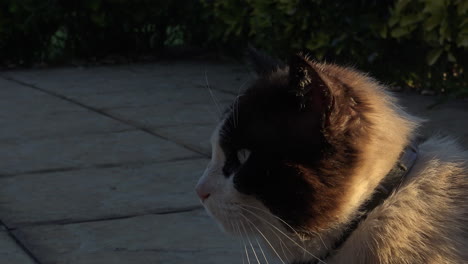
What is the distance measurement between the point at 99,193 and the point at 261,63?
201cm

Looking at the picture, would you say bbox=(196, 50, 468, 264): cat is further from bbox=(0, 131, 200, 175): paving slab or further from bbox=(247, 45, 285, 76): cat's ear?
bbox=(0, 131, 200, 175): paving slab

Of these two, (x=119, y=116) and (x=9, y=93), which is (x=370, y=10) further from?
(x=9, y=93)

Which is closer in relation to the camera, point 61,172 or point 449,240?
point 449,240

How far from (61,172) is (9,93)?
3622 millimetres

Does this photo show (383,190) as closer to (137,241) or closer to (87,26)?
(137,241)

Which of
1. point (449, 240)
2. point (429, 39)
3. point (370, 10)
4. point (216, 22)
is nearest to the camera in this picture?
point (449, 240)

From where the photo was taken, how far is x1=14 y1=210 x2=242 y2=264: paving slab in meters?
3.92

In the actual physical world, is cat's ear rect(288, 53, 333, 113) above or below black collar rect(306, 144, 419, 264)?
above

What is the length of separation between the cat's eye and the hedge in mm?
583

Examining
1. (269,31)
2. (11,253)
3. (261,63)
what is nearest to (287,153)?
(261,63)

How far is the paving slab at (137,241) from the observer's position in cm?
392

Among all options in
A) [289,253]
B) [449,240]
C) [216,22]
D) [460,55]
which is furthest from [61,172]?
[216,22]

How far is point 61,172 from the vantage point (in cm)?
549

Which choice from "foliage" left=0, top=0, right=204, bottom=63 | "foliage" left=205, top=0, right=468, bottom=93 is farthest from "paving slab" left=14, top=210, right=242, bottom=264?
"foliage" left=0, top=0, right=204, bottom=63
